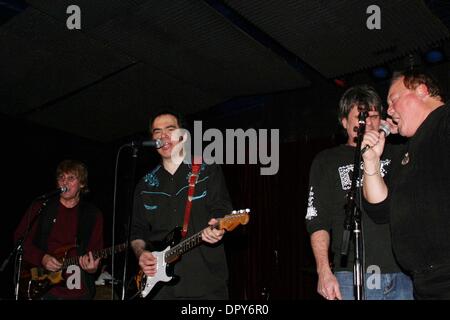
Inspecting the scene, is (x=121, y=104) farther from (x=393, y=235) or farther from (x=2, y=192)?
(x=393, y=235)

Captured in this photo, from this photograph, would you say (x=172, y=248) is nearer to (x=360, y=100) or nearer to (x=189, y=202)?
(x=189, y=202)

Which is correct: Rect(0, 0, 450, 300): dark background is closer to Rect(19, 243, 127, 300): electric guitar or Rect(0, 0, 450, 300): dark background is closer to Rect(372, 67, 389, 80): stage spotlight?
Rect(372, 67, 389, 80): stage spotlight

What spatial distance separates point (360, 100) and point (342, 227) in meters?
→ 0.78

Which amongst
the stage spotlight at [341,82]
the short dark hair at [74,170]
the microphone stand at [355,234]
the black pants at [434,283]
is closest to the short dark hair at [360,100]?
the microphone stand at [355,234]

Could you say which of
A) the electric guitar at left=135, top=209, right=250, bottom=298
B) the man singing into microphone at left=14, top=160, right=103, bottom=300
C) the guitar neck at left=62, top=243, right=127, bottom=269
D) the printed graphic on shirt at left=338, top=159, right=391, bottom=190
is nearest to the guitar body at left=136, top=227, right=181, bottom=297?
the electric guitar at left=135, top=209, right=250, bottom=298

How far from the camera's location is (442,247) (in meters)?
1.94

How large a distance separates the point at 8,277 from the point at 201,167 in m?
4.72

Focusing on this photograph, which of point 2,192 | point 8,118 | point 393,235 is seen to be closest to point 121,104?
point 8,118

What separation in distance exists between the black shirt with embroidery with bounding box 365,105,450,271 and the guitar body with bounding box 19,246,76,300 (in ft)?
12.2

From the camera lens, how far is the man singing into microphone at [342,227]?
2.61 meters

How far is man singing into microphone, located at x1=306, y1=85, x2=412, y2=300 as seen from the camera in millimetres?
2613

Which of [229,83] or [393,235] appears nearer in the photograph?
[393,235]

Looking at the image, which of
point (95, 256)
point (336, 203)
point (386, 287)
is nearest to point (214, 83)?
point (95, 256)

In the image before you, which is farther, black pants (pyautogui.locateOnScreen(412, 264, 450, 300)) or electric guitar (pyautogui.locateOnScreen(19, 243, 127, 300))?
electric guitar (pyautogui.locateOnScreen(19, 243, 127, 300))
